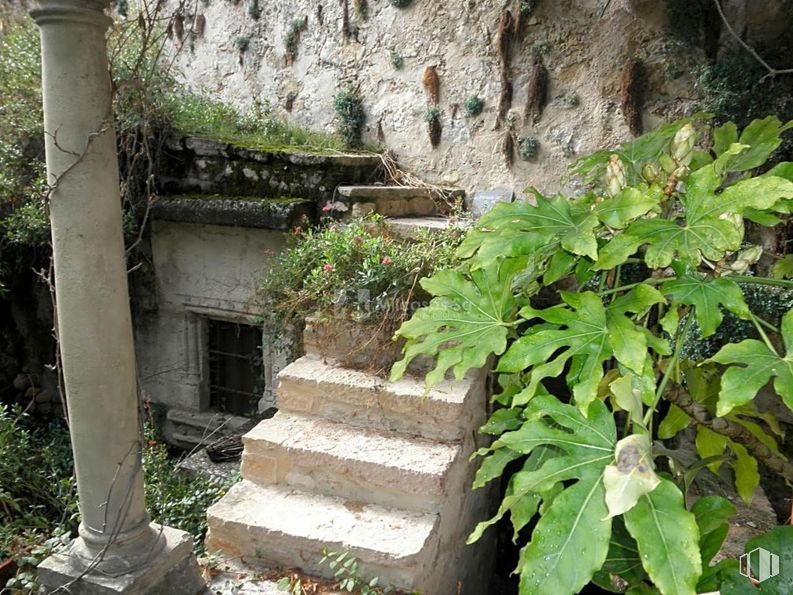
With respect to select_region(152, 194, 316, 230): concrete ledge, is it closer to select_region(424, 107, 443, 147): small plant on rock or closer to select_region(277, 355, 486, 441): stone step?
select_region(424, 107, 443, 147): small plant on rock

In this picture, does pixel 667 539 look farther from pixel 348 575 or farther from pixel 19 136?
pixel 19 136

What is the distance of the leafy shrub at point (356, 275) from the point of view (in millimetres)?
3271

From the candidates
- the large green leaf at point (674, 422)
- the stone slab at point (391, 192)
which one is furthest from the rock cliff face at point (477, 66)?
the large green leaf at point (674, 422)

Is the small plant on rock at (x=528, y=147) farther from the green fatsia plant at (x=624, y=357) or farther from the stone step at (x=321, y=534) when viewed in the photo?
the stone step at (x=321, y=534)

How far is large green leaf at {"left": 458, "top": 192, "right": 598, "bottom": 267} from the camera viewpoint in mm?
1815

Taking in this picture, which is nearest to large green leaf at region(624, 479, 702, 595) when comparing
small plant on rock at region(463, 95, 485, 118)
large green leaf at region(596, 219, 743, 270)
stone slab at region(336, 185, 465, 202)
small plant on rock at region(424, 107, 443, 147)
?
large green leaf at region(596, 219, 743, 270)

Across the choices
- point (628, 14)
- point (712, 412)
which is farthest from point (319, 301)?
point (628, 14)

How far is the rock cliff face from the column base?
4.12 m

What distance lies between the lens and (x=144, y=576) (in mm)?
2168

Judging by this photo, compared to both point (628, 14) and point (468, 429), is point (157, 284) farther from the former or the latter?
point (628, 14)

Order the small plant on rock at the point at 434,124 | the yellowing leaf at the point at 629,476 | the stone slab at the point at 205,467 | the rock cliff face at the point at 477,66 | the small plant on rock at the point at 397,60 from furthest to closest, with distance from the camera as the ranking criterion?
1. the small plant on rock at the point at 397,60
2. the small plant on rock at the point at 434,124
3. the rock cliff face at the point at 477,66
4. the stone slab at the point at 205,467
5. the yellowing leaf at the point at 629,476

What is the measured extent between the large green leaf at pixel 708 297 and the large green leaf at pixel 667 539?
1.59 feet

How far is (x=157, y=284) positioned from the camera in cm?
564

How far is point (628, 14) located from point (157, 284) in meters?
4.85
